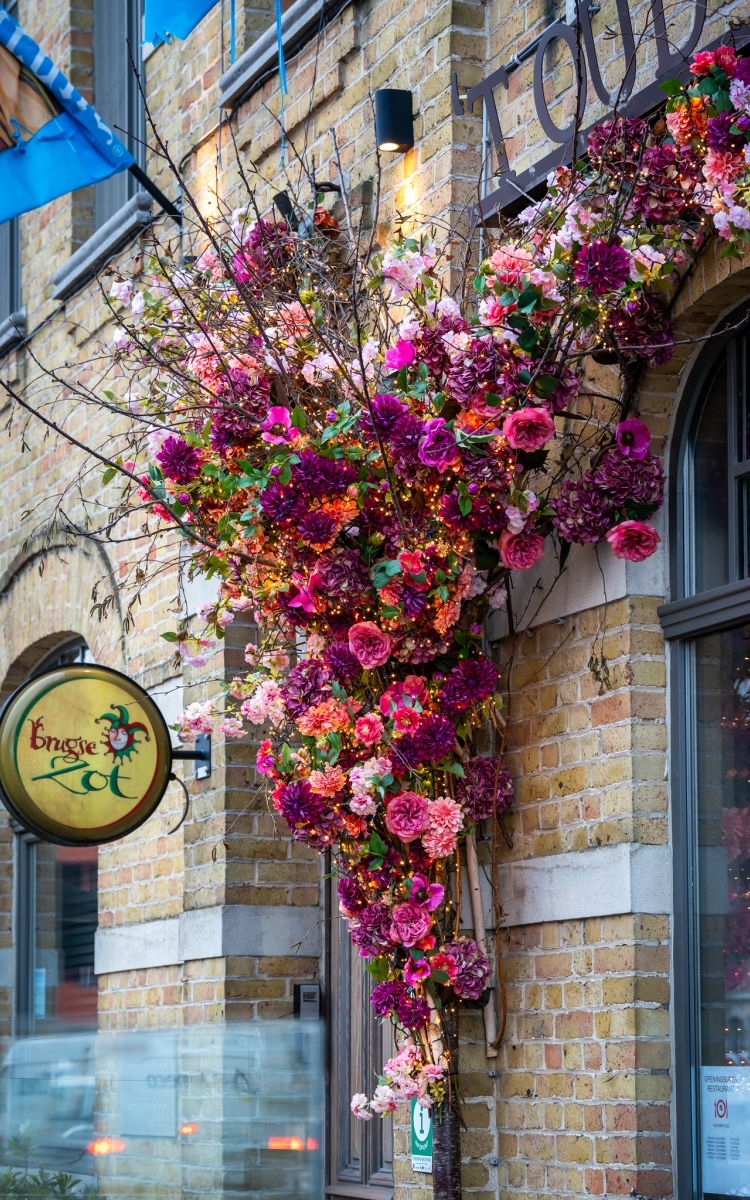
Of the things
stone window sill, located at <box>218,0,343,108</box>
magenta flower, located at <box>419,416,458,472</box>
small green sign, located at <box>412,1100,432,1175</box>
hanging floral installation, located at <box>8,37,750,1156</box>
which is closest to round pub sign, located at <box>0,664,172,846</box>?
hanging floral installation, located at <box>8,37,750,1156</box>

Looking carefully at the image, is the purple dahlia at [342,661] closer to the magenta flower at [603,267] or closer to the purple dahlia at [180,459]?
the purple dahlia at [180,459]

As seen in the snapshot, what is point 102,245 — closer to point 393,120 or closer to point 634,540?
point 393,120

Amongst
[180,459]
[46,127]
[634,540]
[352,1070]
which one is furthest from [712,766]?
[46,127]

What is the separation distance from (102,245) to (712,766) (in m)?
5.22

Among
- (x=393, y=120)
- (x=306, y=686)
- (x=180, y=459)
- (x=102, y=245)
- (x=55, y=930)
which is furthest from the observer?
(x=55, y=930)

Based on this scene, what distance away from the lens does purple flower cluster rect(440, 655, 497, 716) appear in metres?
4.64

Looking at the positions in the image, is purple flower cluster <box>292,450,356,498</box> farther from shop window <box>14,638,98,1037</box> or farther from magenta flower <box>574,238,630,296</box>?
shop window <box>14,638,98,1037</box>

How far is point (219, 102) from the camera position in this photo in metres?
7.13

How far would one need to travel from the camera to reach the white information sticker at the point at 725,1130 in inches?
162

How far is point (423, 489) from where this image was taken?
4.60 meters

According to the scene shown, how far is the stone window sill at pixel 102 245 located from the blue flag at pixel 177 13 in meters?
Answer: 1.25

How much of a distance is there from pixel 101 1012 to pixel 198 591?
2266 mm

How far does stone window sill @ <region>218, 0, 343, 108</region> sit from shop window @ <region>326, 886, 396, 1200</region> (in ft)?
11.3

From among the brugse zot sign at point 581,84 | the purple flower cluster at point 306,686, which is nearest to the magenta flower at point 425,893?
the purple flower cluster at point 306,686
